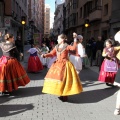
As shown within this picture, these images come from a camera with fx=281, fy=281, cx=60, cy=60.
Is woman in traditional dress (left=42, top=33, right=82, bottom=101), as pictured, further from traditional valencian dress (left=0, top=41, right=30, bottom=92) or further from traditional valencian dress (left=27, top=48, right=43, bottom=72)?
traditional valencian dress (left=27, top=48, right=43, bottom=72)

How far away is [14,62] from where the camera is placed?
26.2ft

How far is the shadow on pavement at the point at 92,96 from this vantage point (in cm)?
737

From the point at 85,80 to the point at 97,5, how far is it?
787 inches

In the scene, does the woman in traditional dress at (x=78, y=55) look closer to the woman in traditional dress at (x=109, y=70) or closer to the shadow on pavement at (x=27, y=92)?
the woman in traditional dress at (x=109, y=70)

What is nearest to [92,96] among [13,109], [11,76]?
[11,76]

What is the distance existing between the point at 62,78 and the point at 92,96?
139 cm

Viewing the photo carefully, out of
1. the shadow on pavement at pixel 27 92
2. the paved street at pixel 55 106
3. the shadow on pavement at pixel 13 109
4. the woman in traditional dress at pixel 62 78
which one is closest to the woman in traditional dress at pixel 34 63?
the shadow on pavement at pixel 27 92

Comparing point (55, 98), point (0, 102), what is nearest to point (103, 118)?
point (55, 98)

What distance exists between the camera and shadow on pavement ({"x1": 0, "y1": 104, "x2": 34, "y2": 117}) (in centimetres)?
604

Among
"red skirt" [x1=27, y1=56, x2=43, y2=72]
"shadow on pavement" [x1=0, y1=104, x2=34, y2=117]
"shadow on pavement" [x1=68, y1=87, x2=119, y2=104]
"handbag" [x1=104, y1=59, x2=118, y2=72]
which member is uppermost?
"handbag" [x1=104, y1=59, x2=118, y2=72]

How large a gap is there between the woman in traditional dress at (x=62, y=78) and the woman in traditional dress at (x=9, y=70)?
1.18 meters

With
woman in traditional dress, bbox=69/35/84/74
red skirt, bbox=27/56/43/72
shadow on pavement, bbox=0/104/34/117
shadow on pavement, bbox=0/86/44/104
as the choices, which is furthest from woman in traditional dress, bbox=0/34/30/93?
red skirt, bbox=27/56/43/72

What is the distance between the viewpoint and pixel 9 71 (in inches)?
308

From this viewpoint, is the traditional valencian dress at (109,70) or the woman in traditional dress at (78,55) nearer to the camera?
the traditional valencian dress at (109,70)
